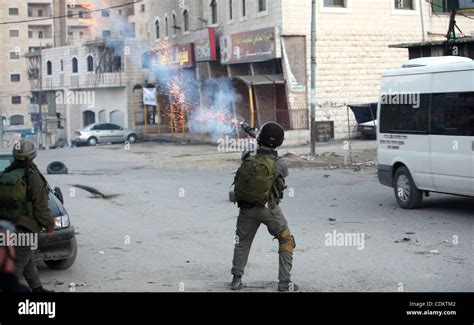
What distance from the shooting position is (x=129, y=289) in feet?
27.8

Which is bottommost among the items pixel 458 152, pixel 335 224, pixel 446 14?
pixel 335 224

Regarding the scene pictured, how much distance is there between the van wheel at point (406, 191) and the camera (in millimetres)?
13961

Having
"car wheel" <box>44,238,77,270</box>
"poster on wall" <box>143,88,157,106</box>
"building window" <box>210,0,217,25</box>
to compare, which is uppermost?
"building window" <box>210,0,217,25</box>

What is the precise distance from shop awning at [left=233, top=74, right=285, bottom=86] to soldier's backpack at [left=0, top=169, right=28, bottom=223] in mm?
26874

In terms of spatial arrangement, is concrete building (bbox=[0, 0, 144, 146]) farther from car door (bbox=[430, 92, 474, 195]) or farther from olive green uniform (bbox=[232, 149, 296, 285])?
olive green uniform (bbox=[232, 149, 296, 285])

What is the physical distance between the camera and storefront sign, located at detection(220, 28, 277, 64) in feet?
114

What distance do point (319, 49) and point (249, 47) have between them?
343 cm

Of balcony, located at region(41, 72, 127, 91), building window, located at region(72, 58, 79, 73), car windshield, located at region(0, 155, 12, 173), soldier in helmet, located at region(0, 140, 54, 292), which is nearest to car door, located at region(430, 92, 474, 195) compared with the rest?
car windshield, located at region(0, 155, 12, 173)
